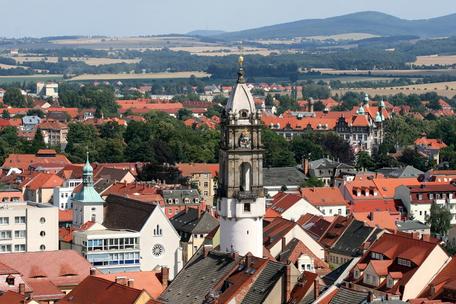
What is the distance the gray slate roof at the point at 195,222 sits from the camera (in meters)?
86.9

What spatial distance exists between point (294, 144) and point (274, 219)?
66.9 meters

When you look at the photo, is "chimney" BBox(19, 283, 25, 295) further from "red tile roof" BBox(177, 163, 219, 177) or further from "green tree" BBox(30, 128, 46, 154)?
"green tree" BBox(30, 128, 46, 154)

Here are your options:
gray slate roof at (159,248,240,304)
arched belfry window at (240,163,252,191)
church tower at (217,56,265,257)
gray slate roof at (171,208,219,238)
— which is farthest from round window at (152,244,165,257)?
gray slate roof at (159,248,240,304)

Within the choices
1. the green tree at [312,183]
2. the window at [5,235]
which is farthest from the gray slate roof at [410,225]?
the window at [5,235]

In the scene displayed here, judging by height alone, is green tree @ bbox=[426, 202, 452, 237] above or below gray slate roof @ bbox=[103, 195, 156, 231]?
below

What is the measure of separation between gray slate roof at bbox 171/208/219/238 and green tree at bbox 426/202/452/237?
18003 mm

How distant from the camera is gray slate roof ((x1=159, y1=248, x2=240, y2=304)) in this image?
53906 mm

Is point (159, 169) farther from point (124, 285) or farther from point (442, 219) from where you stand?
point (124, 285)

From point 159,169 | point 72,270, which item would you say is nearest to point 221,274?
point 72,270

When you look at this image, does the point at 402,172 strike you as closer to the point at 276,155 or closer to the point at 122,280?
the point at 276,155

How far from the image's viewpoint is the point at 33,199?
11431 cm

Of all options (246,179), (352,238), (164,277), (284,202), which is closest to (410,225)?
(284,202)

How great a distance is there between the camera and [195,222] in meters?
88.4

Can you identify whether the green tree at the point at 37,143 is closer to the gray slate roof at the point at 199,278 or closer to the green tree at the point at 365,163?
the green tree at the point at 365,163
